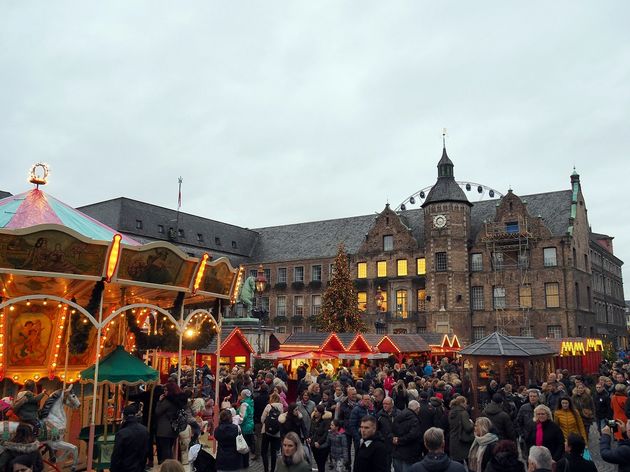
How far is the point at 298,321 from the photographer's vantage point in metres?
51.3

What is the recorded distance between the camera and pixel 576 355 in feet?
91.2

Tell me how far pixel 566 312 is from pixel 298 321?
22.8 meters

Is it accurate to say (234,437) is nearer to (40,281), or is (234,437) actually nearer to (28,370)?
(40,281)

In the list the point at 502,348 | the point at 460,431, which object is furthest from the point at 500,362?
the point at 460,431

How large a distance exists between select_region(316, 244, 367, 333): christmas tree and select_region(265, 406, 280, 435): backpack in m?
29.2

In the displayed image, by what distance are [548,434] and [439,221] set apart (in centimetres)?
3693

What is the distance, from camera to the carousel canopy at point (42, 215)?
11.4 meters

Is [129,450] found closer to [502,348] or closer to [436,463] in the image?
[436,463]

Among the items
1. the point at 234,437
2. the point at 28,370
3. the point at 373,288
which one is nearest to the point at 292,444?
the point at 234,437

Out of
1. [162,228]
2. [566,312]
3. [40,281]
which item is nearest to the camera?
[40,281]

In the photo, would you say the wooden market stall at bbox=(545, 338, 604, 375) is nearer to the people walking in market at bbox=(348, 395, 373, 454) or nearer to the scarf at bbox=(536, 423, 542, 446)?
the people walking in market at bbox=(348, 395, 373, 454)

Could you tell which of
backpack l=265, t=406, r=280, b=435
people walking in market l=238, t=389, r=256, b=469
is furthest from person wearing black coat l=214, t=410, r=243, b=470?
people walking in market l=238, t=389, r=256, b=469

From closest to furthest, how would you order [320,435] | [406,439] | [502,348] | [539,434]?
1. [539,434]
2. [406,439]
3. [320,435]
4. [502,348]

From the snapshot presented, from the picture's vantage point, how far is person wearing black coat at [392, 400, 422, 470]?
8.91 meters
